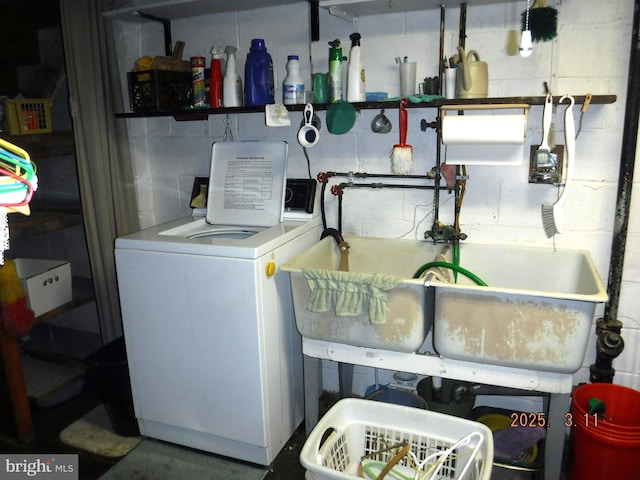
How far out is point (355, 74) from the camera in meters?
1.95

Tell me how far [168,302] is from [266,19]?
1309 millimetres

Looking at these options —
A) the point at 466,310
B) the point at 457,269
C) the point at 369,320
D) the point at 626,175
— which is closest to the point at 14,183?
the point at 369,320

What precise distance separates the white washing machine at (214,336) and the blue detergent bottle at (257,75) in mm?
399

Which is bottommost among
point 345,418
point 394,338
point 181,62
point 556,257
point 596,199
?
point 345,418

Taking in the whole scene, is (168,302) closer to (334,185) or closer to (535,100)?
(334,185)

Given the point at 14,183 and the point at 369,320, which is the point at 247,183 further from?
the point at 14,183

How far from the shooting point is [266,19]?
222 centimetres

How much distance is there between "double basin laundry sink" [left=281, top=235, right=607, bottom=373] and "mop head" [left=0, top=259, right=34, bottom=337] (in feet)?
3.90

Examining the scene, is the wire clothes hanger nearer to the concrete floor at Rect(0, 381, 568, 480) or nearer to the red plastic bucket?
the concrete floor at Rect(0, 381, 568, 480)

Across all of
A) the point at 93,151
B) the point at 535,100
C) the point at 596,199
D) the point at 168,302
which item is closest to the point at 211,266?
the point at 168,302

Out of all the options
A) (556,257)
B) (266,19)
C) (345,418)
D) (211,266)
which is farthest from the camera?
(266,19)

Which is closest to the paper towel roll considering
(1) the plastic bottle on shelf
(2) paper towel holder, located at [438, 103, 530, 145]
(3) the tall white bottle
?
(2) paper towel holder, located at [438, 103, 530, 145]

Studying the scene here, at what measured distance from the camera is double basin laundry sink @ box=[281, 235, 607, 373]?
57.0 inches

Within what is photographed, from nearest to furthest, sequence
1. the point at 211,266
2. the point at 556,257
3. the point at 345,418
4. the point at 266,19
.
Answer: the point at 345,418 → the point at 211,266 → the point at 556,257 → the point at 266,19
